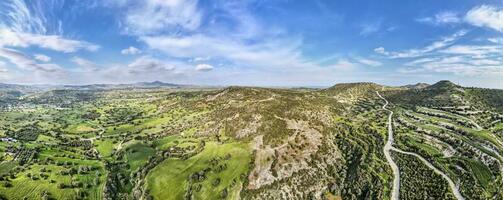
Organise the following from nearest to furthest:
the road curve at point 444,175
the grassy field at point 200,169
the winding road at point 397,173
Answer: the road curve at point 444,175, the winding road at point 397,173, the grassy field at point 200,169

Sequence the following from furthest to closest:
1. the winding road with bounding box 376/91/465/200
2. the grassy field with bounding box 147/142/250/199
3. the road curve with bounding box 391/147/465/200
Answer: the grassy field with bounding box 147/142/250/199, the winding road with bounding box 376/91/465/200, the road curve with bounding box 391/147/465/200

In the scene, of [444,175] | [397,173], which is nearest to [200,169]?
[397,173]

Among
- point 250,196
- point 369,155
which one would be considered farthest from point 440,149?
point 250,196

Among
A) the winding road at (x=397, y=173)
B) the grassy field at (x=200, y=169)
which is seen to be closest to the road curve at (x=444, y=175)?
the winding road at (x=397, y=173)

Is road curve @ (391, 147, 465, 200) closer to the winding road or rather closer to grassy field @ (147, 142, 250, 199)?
the winding road

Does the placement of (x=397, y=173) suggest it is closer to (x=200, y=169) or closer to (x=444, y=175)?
(x=444, y=175)

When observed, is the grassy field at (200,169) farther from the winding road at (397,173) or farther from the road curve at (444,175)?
the road curve at (444,175)

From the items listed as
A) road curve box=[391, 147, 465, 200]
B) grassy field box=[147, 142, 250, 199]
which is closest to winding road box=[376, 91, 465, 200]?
road curve box=[391, 147, 465, 200]

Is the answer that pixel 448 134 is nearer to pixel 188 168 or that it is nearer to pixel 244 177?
pixel 244 177

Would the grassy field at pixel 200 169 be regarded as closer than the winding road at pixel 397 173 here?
No
